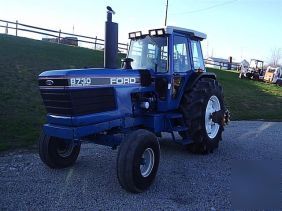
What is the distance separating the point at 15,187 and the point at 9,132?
385cm

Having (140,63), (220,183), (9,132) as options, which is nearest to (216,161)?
(220,183)

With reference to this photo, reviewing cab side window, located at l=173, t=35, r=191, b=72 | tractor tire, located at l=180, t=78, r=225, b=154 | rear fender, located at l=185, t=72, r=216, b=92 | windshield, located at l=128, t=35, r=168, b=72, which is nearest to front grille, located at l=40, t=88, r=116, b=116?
windshield, located at l=128, t=35, r=168, b=72

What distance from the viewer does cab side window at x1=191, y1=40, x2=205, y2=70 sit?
8680 millimetres

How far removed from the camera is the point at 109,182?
6367 mm

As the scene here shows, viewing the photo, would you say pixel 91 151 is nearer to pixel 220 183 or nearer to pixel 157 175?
pixel 157 175

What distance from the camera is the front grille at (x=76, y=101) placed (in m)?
6.01

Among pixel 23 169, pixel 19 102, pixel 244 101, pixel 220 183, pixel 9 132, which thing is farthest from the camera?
pixel 244 101

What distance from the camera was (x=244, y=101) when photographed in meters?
19.2

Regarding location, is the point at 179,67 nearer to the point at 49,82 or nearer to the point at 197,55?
the point at 197,55

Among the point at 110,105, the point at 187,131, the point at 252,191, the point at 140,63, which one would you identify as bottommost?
the point at 252,191

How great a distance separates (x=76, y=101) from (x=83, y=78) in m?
0.34

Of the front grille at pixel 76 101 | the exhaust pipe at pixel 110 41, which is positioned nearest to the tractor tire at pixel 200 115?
the exhaust pipe at pixel 110 41

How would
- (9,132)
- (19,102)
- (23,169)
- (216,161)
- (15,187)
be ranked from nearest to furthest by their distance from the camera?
(15,187) < (23,169) < (216,161) < (9,132) < (19,102)

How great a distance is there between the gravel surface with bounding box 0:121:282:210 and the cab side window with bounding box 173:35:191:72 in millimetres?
1700
